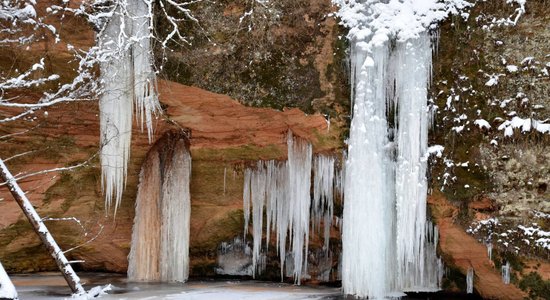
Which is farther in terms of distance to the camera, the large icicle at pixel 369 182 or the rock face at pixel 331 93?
the large icicle at pixel 369 182

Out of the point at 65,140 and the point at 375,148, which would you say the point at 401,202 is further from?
the point at 65,140

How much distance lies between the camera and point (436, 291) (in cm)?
773

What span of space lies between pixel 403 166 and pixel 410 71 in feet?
3.42

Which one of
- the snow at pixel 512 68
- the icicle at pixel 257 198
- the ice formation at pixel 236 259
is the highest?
the snow at pixel 512 68

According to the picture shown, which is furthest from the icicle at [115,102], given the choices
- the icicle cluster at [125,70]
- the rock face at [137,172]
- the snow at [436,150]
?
the snow at [436,150]

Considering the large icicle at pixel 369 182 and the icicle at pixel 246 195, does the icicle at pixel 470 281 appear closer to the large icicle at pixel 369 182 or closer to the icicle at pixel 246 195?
the large icicle at pixel 369 182

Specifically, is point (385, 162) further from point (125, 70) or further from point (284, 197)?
point (125, 70)

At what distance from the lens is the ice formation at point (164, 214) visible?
7.96 metres

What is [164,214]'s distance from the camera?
800 cm

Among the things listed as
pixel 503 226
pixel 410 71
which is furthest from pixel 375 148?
pixel 503 226

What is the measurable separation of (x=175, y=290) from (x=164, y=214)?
1278mm

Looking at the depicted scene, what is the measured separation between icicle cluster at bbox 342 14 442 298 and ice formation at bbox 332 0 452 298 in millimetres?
11

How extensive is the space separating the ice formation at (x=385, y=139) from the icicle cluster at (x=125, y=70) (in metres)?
2.27

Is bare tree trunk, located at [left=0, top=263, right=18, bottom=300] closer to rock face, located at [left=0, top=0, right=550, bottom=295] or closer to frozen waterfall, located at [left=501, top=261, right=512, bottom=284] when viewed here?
rock face, located at [left=0, top=0, right=550, bottom=295]
